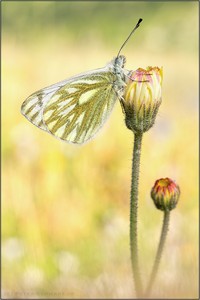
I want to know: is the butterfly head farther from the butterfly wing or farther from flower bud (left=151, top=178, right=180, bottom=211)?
flower bud (left=151, top=178, right=180, bottom=211)

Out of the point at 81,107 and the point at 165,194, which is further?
the point at 81,107

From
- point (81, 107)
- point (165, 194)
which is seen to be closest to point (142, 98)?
point (165, 194)

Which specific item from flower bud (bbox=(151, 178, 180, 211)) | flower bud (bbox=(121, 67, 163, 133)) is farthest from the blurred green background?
flower bud (bbox=(121, 67, 163, 133))

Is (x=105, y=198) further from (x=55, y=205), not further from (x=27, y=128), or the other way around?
(x=27, y=128)

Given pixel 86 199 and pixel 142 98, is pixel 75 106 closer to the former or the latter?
pixel 142 98

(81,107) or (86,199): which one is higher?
(81,107)

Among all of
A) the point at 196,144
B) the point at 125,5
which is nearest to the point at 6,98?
the point at 196,144

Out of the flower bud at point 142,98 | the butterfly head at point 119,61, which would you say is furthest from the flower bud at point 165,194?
the butterfly head at point 119,61
